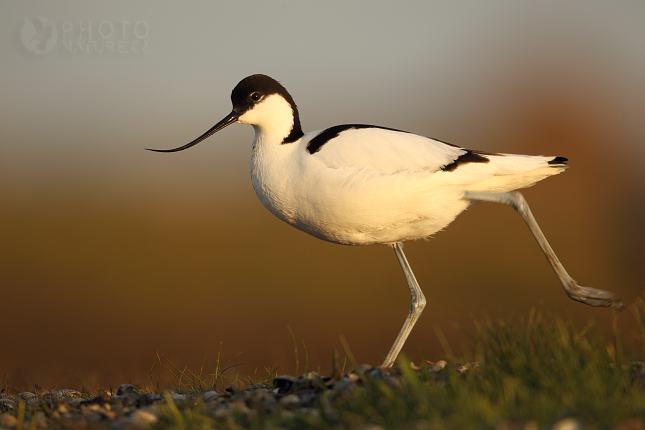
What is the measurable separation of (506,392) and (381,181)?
2.58m

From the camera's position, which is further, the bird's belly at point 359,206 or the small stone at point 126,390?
the bird's belly at point 359,206

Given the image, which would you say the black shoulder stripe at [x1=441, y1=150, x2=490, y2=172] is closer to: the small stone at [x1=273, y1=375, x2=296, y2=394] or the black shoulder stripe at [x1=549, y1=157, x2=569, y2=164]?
the black shoulder stripe at [x1=549, y1=157, x2=569, y2=164]

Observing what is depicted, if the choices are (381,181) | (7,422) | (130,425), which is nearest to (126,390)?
(7,422)

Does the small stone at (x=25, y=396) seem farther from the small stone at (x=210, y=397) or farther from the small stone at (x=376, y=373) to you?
the small stone at (x=376, y=373)

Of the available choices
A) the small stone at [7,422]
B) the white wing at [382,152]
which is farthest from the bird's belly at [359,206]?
the small stone at [7,422]

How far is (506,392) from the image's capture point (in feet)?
9.87

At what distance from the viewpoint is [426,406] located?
2.87 meters

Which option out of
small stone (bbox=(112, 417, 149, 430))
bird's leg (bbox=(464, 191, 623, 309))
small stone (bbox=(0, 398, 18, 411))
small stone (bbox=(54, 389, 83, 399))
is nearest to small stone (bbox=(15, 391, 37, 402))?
small stone (bbox=(54, 389, 83, 399))

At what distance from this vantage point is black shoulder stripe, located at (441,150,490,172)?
212 inches

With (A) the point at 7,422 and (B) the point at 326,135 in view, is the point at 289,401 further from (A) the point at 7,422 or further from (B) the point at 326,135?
(B) the point at 326,135

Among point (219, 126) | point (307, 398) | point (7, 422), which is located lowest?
point (7, 422)

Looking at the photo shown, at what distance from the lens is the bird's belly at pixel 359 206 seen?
17.1 feet

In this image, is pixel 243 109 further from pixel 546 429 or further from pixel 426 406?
pixel 546 429

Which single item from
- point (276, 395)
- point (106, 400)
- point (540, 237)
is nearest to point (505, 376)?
point (276, 395)
